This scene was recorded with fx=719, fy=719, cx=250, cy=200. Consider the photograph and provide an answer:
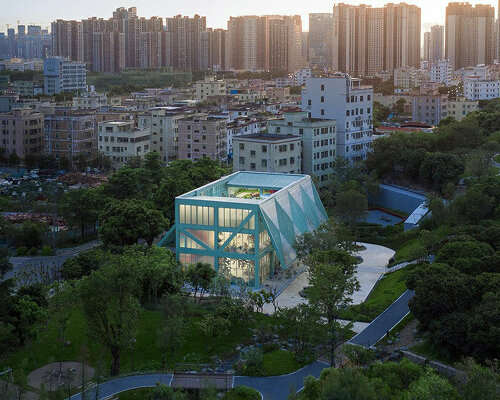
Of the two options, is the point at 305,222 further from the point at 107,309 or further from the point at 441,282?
the point at 107,309

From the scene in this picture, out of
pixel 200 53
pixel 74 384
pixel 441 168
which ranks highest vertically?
pixel 200 53

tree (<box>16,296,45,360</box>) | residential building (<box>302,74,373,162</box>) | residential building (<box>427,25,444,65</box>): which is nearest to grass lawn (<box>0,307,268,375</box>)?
tree (<box>16,296,45,360</box>)

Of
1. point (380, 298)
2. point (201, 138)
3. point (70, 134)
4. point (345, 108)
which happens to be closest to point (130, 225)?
point (380, 298)

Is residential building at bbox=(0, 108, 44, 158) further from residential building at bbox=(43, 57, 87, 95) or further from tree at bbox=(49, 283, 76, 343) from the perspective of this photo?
tree at bbox=(49, 283, 76, 343)

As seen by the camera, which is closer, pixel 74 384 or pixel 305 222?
pixel 74 384

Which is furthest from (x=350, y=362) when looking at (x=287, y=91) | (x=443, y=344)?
(x=287, y=91)

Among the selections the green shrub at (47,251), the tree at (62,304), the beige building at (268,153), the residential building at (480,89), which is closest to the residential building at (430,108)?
the residential building at (480,89)

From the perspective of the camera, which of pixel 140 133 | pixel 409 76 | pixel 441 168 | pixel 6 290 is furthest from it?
pixel 409 76
